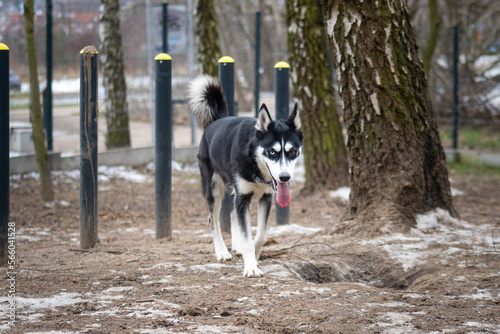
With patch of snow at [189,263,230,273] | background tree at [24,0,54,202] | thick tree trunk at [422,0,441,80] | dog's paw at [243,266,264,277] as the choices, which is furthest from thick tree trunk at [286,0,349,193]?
dog's paw at [243,266,264,277]

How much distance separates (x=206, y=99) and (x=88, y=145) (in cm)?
121

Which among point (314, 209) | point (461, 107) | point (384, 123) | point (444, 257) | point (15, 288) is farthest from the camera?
point (461, 107)

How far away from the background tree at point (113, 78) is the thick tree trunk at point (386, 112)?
691 centimetres

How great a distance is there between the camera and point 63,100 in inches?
393

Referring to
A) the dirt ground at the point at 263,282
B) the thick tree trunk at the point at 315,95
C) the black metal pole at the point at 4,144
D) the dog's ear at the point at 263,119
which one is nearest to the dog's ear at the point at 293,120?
the dog's ear at the point at 263,119

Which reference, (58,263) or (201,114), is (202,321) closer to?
(58,263)

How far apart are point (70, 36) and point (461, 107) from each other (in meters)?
8.80

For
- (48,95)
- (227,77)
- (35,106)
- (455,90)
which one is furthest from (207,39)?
(455,90)

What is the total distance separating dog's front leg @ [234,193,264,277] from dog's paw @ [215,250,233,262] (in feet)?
1.13

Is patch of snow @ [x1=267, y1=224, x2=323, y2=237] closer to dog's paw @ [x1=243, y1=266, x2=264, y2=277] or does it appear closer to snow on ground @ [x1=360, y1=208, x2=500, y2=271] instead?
snow on ground @ [x1=360, y1=208, x2=500, y2=271]

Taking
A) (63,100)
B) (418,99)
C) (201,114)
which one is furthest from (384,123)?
(63,100)

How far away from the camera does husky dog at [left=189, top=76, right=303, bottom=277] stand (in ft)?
14.5

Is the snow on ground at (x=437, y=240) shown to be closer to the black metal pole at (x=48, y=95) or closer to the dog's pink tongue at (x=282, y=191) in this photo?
the dog's pink tongue at (x=282, y=191)

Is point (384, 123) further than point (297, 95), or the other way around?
point (297, 95)
